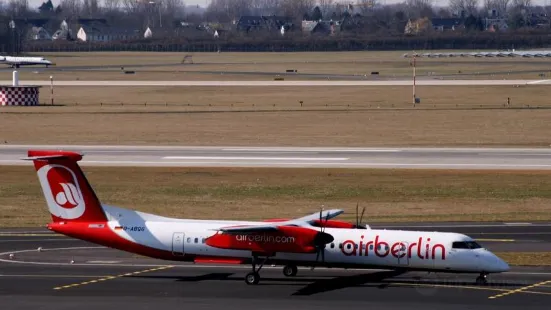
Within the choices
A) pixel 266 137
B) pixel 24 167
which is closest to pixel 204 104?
pixel 266 137

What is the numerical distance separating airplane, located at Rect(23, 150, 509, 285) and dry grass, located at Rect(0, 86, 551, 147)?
48764 mm

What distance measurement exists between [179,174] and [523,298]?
38.6 meters

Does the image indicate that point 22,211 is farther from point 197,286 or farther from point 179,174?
point 197,286

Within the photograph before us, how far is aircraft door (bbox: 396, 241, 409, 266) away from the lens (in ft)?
130

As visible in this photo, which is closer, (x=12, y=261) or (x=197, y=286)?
(x=197, y=286)

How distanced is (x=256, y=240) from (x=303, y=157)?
40016mm

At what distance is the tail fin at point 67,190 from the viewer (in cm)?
4178

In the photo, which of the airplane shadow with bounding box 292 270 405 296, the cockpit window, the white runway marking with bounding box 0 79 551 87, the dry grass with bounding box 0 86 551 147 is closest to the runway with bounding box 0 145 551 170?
the dry grass with bounding box 0 86 551 147

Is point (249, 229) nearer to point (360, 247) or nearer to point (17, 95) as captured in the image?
point (360, 247)

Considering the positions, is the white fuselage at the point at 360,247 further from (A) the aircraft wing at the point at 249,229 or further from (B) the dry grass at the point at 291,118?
(B) the dry grass at the point at 291,118

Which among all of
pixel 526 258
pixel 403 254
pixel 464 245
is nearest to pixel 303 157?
pixel 526 258

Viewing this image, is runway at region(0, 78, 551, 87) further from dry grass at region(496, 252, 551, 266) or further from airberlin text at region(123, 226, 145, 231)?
airberlin text at region(123, 226, 145, 231)

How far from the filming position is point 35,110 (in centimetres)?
12000

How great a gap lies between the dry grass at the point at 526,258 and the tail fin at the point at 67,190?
1797 centimetres
